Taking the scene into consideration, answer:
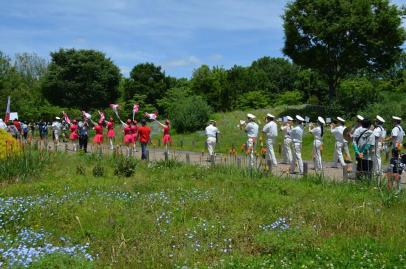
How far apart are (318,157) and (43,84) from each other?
1684 inches

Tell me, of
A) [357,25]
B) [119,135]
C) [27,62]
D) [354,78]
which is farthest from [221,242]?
[27,62]

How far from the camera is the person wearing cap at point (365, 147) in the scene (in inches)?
535

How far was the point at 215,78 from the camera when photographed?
52.6m

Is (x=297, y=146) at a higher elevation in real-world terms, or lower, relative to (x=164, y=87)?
lower

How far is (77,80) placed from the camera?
52.6 metres

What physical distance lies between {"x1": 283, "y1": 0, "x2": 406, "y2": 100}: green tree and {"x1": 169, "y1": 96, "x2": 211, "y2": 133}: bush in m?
7.61

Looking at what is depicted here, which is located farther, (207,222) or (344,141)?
(344,141)

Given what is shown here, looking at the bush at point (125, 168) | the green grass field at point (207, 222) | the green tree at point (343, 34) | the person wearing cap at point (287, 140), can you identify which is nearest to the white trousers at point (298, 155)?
the person wearing cap at point (287, 140)

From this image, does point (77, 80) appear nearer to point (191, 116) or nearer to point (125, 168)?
point (191, 116)

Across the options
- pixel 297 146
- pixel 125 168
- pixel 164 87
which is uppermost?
pixel 164 87

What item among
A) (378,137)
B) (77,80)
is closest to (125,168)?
(378,137)

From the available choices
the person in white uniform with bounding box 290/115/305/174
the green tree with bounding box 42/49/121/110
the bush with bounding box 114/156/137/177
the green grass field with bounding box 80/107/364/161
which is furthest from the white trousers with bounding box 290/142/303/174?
the green tree with bounding box 42/49/121/110

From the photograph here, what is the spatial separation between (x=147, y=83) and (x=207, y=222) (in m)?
47.4

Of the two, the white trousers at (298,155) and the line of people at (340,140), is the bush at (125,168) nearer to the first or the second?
the line of people at (340,140)
